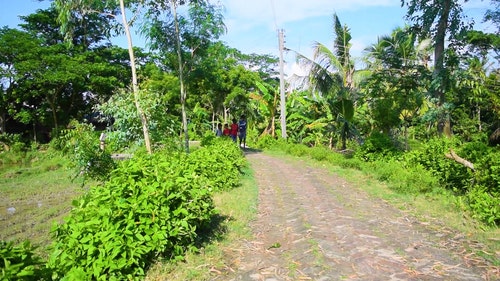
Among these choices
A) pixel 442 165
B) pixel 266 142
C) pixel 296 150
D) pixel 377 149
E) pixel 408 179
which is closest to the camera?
pixel 408 179

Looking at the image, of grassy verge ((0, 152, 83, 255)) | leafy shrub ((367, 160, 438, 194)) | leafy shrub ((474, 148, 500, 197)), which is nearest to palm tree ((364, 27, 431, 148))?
leafy shrub ((367, 160, 438, 194))

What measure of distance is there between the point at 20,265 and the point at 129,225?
4.00 feet

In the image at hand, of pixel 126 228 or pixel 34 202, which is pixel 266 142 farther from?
pixel 126 228

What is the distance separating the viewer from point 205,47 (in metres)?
14.4

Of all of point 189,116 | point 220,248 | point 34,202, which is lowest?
point 34,202

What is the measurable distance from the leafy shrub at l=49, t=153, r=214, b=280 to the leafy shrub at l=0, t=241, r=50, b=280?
0.88 ft

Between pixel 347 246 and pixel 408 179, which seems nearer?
pixel 347 246

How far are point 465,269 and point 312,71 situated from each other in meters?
13.2

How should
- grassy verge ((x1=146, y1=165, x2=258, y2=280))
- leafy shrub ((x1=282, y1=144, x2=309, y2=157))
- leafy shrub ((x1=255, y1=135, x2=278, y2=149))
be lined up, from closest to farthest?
grassy verge ((x1=146, y1=165, x2=258, y2=280)) → leafy shrub ((x1=282, y1=144, x2=309, y2=157)) → leafy shrub ((x1=255, y1=135, x2=278, y2=149))

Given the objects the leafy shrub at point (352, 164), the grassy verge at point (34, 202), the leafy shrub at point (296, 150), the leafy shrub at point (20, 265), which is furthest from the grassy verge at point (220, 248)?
the leafy shrub at point (296, 150)

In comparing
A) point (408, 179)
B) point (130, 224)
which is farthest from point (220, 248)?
point (408, 179)

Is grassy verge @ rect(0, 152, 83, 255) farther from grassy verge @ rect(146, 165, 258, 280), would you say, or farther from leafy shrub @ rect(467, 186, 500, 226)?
leafy shrub @ rect(467, 186, 500, 226)

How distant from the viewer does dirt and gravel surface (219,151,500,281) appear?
12.7ft

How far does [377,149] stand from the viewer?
1268cm
